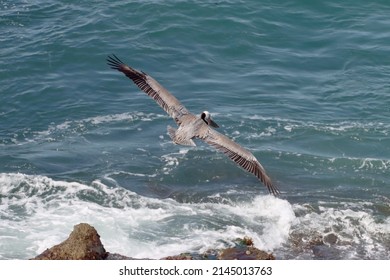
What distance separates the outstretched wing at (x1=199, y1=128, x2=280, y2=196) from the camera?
13.0 metres

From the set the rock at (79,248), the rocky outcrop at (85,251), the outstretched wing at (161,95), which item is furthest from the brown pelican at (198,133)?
the rock at (79,248)

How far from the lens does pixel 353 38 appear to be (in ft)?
76.7

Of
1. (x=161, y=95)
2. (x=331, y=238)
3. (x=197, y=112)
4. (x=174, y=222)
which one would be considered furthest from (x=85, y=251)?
(x=197, y=112)

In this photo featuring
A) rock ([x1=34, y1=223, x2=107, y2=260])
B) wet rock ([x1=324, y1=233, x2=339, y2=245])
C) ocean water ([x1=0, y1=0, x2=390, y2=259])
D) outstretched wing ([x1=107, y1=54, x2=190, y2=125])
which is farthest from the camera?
ocean water ([x1=0, y1=0, x2=390, y2=259])

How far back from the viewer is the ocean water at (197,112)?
45.9 feet

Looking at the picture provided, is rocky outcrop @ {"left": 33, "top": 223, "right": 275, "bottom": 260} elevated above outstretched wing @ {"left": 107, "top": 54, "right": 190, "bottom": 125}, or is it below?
below

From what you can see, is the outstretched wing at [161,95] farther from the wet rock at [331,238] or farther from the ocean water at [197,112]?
the wet rock at [331,238]

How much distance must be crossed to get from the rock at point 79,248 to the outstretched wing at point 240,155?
329 cm

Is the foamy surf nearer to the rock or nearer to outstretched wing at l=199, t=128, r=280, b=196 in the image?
outstretched wing at l=199, t=128, r=280, b=196

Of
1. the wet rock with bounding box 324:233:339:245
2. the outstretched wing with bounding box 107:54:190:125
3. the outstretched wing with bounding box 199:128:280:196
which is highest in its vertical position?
the outstretched wing with bounding box 107:54:190:125

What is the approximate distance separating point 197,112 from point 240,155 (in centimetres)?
609

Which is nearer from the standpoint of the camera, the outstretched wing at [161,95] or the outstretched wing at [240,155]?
the outstretched wing at [240,155]

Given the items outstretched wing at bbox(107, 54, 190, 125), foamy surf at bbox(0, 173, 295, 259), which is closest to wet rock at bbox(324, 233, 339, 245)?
foamy surf at bbox(0, 173, 295, 259)

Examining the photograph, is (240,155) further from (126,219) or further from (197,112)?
(197,112)
